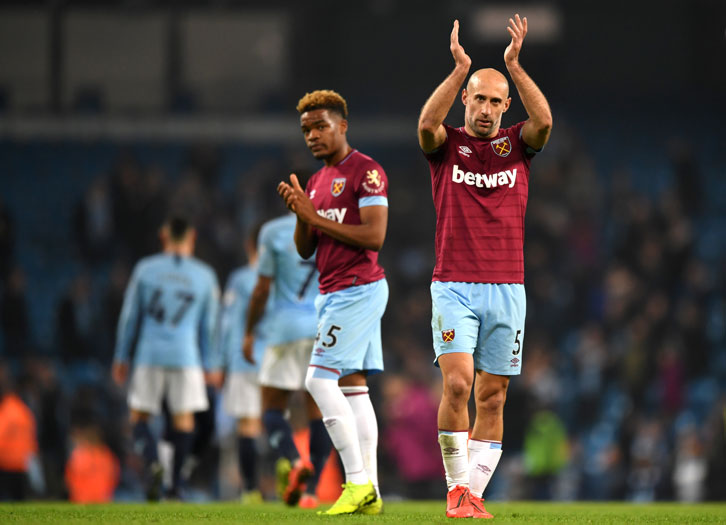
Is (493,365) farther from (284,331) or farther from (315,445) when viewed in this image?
(284,331)

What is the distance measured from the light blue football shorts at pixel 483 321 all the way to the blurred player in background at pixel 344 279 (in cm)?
58

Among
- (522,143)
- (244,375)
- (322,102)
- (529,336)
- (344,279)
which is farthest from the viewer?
(529,336)

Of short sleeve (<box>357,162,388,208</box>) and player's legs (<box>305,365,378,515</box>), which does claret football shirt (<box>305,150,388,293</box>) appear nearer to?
short sleeve (<box>357,162,388,208</box>)

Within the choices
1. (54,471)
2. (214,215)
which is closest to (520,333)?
(54,471)

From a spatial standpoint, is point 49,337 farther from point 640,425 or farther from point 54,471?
point 640,425

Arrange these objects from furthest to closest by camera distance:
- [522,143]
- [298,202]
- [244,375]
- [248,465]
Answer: [244,375] → [248,465] → [298,202] → [522,143]

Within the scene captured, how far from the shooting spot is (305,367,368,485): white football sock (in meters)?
6.41

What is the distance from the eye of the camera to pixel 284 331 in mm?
8648

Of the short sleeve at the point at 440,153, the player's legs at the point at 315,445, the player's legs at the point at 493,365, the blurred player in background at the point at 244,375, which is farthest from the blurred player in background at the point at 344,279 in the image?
the blurred player in background at the point at 244,375

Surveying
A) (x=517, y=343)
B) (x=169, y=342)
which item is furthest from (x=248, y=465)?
(x=517, y=343)

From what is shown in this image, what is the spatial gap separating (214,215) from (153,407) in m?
10.3

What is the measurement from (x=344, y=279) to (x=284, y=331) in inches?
86.1

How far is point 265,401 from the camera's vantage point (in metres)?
8.76

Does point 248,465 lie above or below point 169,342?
below
